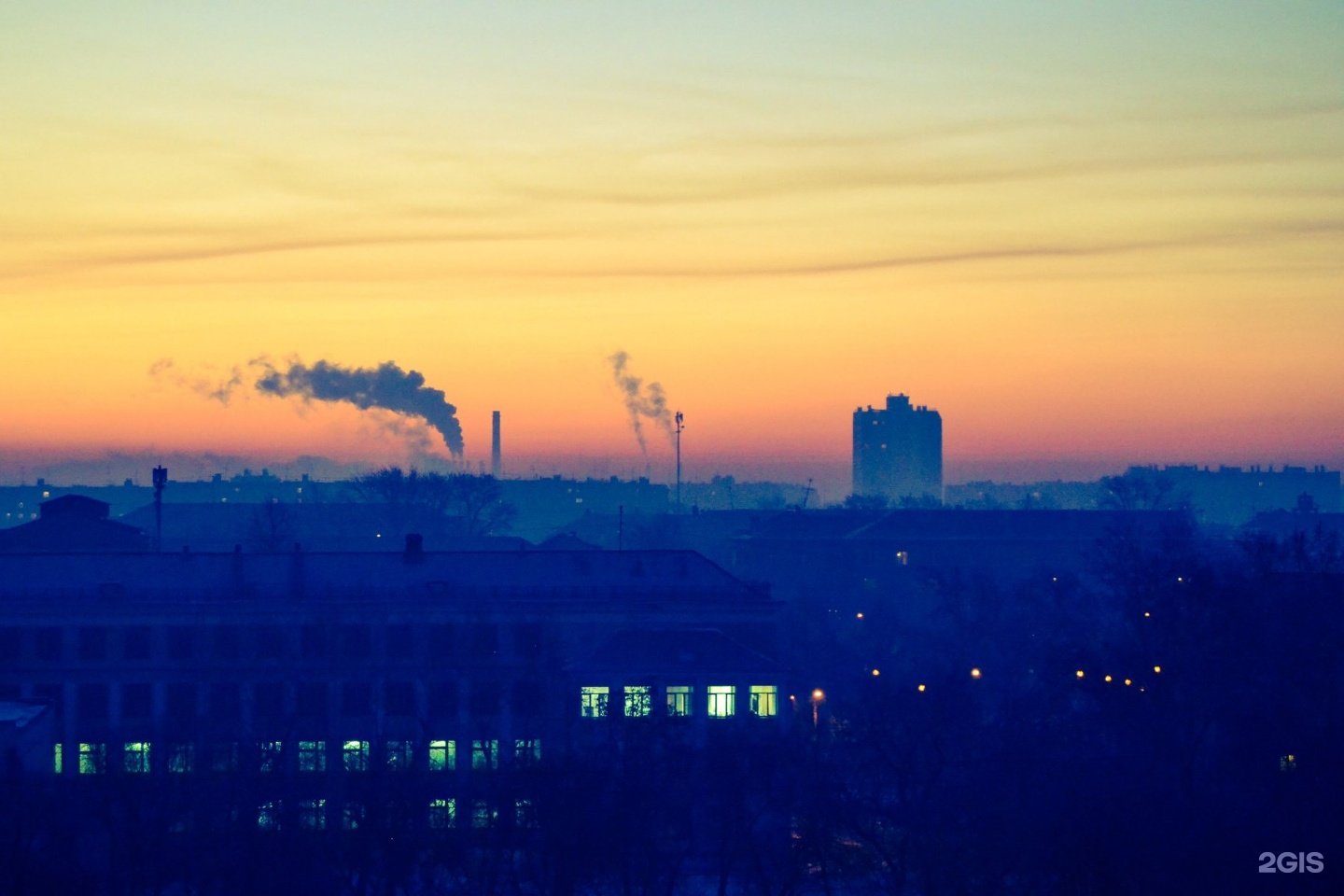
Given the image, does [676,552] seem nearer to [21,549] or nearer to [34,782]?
[34,782]

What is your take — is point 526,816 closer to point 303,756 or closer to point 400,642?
point 303,756

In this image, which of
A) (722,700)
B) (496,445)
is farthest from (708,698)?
(496,445)

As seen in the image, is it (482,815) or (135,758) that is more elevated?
(135,758)

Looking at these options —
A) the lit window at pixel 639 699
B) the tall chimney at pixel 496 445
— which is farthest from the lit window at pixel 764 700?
the tall chimney at pixel 496 445

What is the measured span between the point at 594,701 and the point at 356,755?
7.46 metres

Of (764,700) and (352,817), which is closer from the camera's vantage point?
(352,817)

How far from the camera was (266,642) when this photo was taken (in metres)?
51.8

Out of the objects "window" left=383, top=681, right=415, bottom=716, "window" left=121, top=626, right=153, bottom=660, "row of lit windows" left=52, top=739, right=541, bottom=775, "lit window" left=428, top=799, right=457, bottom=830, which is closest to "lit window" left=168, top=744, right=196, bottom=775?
"row of lit windows" left=52, top=739, right=541, bottom=775

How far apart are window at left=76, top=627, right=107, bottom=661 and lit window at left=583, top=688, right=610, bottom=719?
1618 centimetres

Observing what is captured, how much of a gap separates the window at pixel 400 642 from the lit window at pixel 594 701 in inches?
260

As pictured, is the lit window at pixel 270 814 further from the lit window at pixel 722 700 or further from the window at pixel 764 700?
the window at pixel 764 700

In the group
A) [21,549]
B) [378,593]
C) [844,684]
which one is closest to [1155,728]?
[844,684]

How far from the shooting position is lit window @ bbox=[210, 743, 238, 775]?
39.2 meters

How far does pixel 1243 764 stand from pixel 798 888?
10.9 metres
